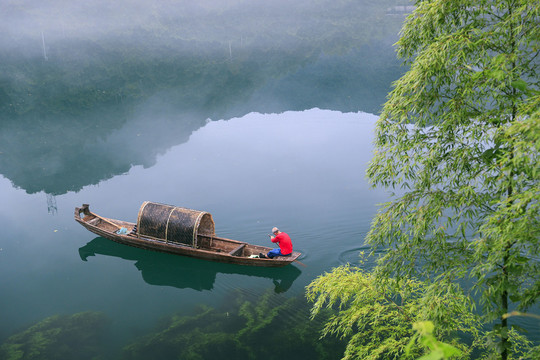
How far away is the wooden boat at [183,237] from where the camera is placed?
20.2m

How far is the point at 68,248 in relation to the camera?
22688 millimetres

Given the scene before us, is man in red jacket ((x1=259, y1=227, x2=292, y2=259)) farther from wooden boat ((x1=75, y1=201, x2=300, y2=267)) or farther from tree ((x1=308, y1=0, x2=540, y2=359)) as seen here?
tree ((x1=308, y1=0, x2=540, y2=359))

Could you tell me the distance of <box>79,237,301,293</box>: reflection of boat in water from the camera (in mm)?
19781

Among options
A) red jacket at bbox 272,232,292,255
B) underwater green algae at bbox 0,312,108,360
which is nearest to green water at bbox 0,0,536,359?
underwater green algae at bbox 0,312,108,360

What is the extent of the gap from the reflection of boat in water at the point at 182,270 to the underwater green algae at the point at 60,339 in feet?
12.4

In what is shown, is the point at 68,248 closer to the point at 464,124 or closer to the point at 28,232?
the point at 28,232

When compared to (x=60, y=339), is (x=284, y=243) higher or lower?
higher

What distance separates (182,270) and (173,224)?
2.36 meters

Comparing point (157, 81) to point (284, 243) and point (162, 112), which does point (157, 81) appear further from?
point (284, 243)

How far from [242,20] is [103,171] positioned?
105007 mm

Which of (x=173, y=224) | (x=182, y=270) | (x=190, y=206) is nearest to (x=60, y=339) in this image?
(x=182, y=270)

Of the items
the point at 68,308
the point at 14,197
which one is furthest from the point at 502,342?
the point at 14,197

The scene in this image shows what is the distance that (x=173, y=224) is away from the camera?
20922 millimetres

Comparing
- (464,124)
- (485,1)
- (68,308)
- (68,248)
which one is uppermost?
(485,1)
